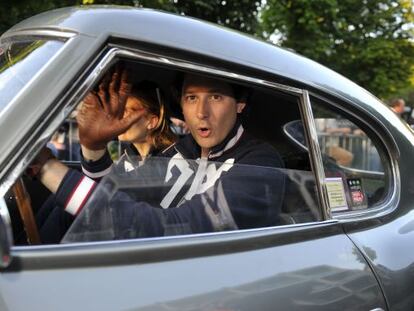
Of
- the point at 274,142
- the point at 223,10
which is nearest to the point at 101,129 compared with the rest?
the point at 274,142

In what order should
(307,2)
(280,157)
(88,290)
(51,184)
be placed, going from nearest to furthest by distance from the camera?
(88,290) → (51,184) → (280,157) → (307,2)

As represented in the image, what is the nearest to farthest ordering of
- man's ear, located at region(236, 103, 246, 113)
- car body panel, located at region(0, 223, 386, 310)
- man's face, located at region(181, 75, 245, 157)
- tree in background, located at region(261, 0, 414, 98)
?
1. car body panel, located at region(0, 223, 386, 310)
2. man's face, located at region(181, 75, 245, 157)
3. man's ear, located at region(236, 103, 246, 113)
4. tree in background, located at region(261, 0, 414, 98)

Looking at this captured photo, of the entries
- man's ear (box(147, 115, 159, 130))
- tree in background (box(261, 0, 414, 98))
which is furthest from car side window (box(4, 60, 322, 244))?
tree in background (box(261, 0, 414, 98))

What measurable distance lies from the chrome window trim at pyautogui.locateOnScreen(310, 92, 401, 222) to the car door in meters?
0.10

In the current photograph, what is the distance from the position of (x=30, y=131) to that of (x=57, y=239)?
1.38 ft

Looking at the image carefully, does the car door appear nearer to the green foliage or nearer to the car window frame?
the car window frame

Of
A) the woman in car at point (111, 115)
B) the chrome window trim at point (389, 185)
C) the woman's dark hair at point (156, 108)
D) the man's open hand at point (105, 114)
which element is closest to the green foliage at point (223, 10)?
the woman's dark hair at point (156, 108)

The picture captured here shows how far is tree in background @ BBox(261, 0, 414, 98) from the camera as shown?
13281 mm

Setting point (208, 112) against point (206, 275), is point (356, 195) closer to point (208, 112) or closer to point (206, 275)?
point (208, 112)

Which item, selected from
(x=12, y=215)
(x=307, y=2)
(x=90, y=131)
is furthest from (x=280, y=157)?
(x=307, y=2)

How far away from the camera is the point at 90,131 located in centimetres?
161

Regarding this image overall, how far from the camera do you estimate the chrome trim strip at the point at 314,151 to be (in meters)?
1.84

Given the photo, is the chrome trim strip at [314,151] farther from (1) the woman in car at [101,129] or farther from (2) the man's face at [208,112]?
(1) the woman in car at [101,129]

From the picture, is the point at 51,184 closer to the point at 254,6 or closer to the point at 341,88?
the point at 341,88
